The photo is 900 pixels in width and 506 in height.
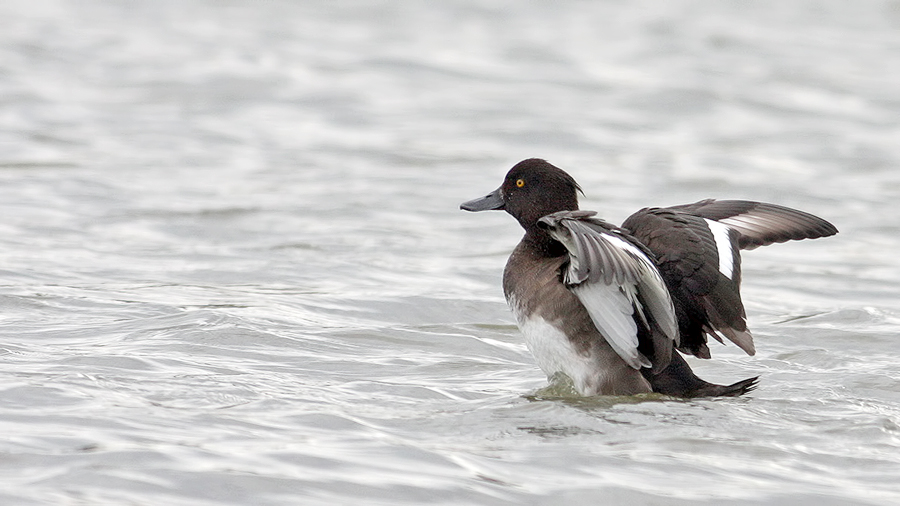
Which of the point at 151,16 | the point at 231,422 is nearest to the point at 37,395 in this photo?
the point at 231,422

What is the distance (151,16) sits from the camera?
17.8m

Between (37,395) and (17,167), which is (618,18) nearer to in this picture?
(17,167)

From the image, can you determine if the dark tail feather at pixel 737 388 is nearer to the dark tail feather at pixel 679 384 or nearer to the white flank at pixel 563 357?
the dark tail feather at pixel 679 384

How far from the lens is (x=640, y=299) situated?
5.55 meters

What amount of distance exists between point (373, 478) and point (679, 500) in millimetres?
1072

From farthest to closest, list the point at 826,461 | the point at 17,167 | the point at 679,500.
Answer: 1. the point at 17,167
2. the point at 826,461
3. the point at 679,500

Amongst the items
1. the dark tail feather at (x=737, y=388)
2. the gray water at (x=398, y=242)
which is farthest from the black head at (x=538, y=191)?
the dark tail feather at (x=737, y=388)

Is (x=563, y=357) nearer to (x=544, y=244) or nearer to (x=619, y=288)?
(x=619, y=288)

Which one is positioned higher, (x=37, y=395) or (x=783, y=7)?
(x=783, y=7)

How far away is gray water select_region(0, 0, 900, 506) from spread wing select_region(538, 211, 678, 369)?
285 millimetres

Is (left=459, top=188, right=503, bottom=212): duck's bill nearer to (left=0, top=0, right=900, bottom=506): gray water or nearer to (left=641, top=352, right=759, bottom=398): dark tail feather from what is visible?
(left=0, top=0, right=900, bottom=506): gray water

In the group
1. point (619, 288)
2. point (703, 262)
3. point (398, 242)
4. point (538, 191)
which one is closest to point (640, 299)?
point (619, 288)

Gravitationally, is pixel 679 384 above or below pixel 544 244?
below

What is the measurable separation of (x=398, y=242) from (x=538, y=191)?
342 cm
